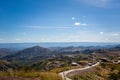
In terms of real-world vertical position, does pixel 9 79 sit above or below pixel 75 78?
above

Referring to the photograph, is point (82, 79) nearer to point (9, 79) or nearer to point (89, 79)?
point (89, 79)

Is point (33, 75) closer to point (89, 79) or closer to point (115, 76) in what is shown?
point (89, 79)

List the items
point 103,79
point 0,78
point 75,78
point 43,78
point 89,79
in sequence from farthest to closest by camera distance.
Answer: point 103,79
point 89,79
point 75,78
point 43,78
point 0,78

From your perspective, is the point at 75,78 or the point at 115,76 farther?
the point at 115,76

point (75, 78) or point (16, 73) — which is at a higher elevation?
point (16, 73)

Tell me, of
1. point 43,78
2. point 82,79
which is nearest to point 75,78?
point 82,79

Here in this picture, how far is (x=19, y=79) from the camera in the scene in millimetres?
20797

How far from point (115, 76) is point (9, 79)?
31.2 metres

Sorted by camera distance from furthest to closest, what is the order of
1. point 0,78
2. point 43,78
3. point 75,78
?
point 75,78 → point 43,78 → point 0,78

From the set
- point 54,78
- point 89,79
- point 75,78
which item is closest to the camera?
point 54,78

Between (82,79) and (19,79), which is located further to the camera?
(82,79)

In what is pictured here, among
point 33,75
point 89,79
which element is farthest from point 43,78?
point 89,79

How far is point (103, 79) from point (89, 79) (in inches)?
243

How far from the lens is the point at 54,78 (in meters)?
26.8
